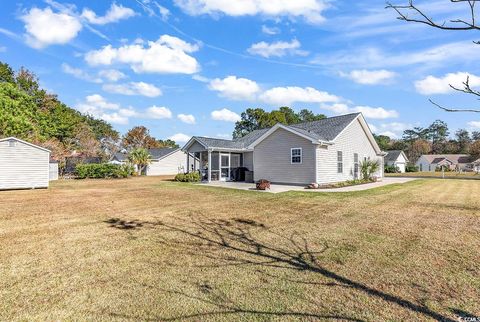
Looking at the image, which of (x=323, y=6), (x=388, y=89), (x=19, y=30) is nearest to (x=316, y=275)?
(x=323, y=6)

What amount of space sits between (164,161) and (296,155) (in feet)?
86.0

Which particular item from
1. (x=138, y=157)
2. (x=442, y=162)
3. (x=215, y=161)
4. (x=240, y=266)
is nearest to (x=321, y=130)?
(x=215, y=161)

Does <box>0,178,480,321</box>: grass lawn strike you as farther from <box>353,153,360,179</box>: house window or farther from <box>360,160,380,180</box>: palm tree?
<box>360,160,380,180</box>: palm tree

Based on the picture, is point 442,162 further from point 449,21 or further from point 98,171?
point 449,21

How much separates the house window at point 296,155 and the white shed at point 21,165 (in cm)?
1553

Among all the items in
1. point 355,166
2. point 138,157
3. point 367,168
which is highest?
point 138,157

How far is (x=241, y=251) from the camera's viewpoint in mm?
4922

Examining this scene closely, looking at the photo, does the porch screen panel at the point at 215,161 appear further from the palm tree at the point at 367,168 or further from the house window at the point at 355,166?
the palm tree at the point at 367,168

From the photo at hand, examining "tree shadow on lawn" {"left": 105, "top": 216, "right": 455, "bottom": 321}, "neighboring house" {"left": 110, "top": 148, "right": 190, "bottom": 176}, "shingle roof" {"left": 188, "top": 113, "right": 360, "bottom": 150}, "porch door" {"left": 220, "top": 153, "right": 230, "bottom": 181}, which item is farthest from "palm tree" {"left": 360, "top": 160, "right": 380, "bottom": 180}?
"neighboring house" {"left": 110, "top": 148, "right": 190, "bottom": 176}

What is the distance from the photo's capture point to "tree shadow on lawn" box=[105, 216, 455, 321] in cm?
304

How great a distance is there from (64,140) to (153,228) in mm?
42202

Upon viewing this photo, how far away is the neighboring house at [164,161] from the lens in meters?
37.2

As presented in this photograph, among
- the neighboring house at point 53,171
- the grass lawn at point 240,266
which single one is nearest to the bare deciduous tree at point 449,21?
the grass lawn at point 240,266

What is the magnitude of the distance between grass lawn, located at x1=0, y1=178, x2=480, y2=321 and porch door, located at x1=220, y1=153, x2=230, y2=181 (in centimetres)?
1251
